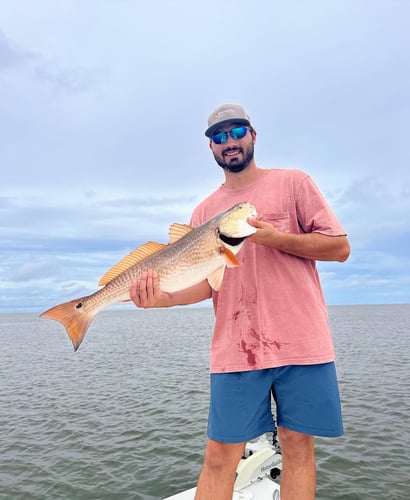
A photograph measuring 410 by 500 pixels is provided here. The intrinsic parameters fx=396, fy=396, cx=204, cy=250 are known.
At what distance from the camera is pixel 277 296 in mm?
3625

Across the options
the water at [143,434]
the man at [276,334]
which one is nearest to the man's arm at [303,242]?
the man at [276,334]

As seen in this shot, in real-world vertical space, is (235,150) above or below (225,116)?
below

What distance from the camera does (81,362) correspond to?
2697 cm

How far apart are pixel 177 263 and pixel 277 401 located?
1586 mm

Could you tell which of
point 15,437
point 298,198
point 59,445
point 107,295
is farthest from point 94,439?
point 298,198

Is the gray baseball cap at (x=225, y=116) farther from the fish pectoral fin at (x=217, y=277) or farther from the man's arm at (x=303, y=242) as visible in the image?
the fish pectoral fin at (x=217, y=277)

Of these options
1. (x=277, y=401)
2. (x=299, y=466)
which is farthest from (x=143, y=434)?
(x=277, y=401)

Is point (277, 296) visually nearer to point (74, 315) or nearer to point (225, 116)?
point (225, 116)

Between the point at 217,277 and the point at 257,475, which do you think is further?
the point at 257,475

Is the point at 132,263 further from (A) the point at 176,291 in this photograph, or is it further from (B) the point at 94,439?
(B) the point at 94,439

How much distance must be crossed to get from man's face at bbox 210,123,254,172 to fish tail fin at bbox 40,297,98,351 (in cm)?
203

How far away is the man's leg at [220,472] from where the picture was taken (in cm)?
361

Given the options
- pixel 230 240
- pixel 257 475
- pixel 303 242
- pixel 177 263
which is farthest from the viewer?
pixel 257 475

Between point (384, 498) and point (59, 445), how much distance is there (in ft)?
28.9
